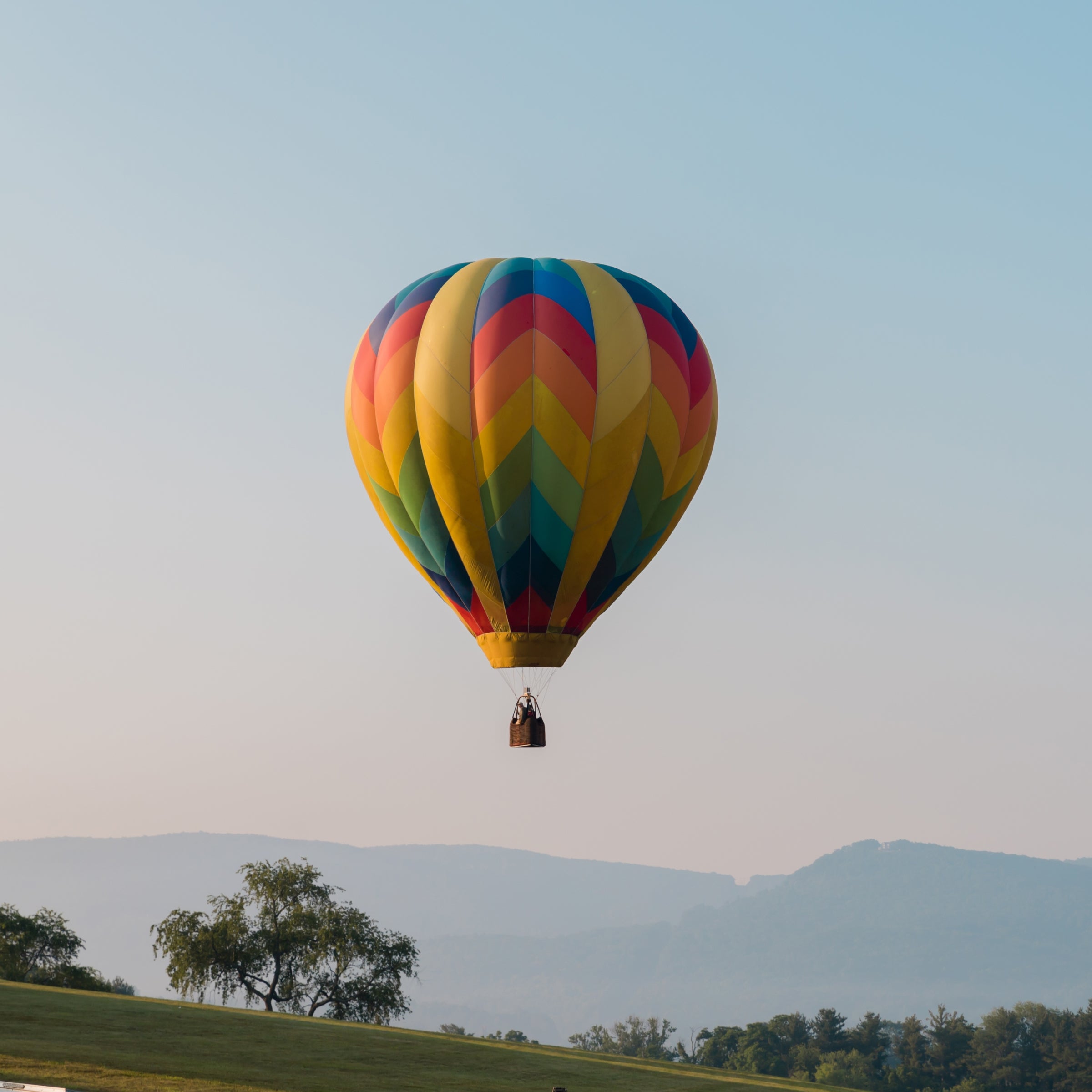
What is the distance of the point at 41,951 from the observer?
64062mm

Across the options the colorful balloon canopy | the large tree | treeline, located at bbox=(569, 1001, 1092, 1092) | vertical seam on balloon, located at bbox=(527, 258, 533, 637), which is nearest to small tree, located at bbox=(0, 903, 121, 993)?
the large tree

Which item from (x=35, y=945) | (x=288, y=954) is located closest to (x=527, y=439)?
(x=288, y=954)

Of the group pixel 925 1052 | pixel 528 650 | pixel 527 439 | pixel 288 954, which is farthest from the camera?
pixel 925 1052

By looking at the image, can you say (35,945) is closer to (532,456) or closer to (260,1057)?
(260,1057)

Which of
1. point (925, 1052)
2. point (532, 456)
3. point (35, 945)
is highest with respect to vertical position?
point (532, 456)

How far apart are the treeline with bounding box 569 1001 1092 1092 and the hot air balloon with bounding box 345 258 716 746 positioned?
117779 mm

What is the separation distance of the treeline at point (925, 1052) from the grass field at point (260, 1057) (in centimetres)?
10917

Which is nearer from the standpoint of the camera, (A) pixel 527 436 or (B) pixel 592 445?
(A) pixel 527 436

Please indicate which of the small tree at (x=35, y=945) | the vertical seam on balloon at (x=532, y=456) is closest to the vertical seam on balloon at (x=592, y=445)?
the vertical seam on balloon at (x=532, y=456)

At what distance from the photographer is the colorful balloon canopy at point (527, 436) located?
106 feet

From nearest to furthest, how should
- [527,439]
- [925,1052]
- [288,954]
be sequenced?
[527,439] → [288,954] → [925,1052]

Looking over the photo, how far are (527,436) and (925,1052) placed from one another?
141726mm

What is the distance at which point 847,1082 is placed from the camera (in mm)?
139875

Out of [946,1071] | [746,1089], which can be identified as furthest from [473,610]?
[946,1071]
